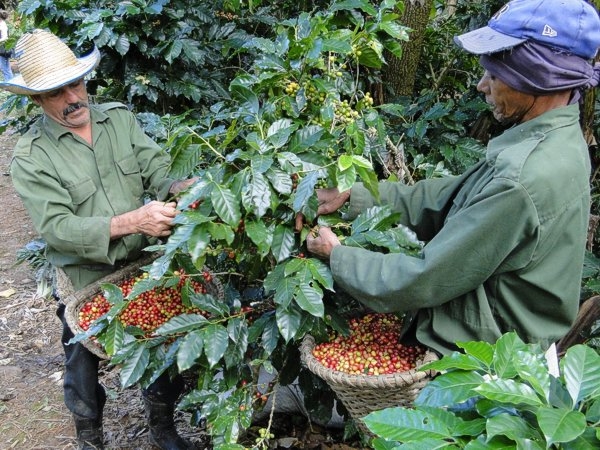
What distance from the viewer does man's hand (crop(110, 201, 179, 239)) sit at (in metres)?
2.31

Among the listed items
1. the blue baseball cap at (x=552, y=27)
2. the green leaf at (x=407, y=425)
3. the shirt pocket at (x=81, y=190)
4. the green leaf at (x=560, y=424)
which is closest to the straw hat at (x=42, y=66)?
the shirt pocket at (x=81, y=190)

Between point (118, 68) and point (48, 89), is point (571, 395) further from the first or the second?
point (118, 68)

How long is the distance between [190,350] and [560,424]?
1.18m

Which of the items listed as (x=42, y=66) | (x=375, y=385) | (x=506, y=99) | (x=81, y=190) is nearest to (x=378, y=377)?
(x=375, y=385)

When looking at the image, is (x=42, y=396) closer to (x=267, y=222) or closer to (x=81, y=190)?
(x=81, y=190)

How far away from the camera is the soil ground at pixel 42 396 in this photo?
3.14 meters

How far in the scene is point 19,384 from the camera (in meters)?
3.74

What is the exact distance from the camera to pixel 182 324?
2078 mm

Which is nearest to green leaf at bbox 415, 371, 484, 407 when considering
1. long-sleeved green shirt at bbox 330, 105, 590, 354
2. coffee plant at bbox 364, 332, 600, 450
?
coffee plant at bbox 364, 332, 600, 450

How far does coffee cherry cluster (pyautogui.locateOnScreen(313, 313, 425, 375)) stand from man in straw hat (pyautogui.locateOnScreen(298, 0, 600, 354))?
15 centimetres

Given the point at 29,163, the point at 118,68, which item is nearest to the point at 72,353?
the point at 29,163

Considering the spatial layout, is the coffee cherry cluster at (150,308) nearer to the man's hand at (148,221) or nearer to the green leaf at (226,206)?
the man's hand at (148,221)

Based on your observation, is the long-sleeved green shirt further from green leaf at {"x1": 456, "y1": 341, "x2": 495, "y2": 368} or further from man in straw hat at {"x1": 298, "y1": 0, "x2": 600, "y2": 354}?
green leaf at {"x1": 456, "y1": 341, "x2": 495, "y2": 368}

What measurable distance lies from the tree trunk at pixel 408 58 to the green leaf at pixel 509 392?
10.2 ft
